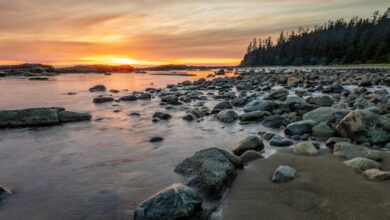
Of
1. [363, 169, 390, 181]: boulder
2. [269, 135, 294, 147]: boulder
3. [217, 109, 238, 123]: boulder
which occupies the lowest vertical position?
[217, 109, 238, 123]: boulder

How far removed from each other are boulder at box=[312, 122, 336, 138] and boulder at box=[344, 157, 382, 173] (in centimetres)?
256

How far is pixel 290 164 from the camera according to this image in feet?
20.4

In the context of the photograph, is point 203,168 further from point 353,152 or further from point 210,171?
point 353,152

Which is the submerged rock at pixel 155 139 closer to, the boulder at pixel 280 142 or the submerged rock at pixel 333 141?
the boulder at pixel 280 142

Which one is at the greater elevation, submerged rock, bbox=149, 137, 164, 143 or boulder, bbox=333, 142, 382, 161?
boulder, bbox=333, 142, 382, 161

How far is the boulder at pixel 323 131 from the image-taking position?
27.8ft

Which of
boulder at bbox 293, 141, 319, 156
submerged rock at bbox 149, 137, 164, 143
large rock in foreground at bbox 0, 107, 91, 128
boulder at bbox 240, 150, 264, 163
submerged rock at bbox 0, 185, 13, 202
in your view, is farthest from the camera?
large rock in foreground at bbox 0, 107, 91, 128

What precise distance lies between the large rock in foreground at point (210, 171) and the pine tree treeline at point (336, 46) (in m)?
82.6

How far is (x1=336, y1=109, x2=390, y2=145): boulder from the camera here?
7.62 meters

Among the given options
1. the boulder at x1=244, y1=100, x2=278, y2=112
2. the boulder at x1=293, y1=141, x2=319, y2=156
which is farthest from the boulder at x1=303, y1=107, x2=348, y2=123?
the boulder at x1=293, y1=141, x2=319, y2=156

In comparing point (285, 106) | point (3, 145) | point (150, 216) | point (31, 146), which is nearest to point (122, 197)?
point (150, 216)

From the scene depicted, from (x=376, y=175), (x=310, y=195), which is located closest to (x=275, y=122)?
(x=376, y=175)

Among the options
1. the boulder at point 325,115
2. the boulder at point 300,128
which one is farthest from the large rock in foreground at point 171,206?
the boulder at point 325,115

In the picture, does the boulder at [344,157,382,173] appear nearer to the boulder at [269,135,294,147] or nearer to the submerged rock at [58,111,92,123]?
the boulder at [269,135,294,147]
